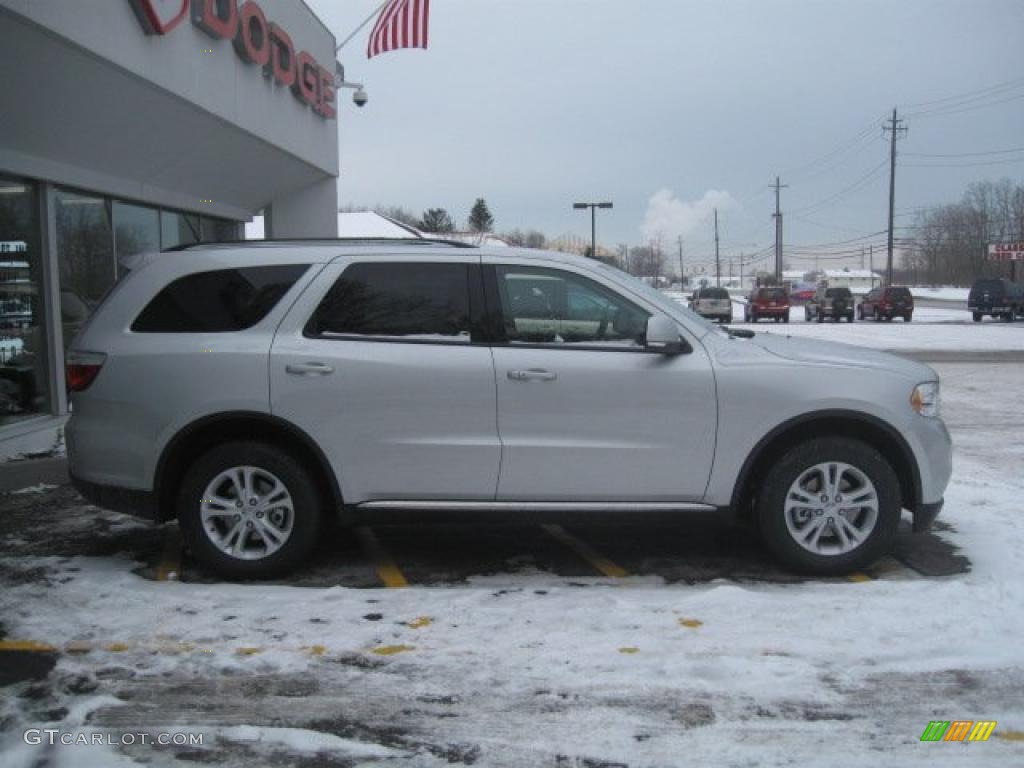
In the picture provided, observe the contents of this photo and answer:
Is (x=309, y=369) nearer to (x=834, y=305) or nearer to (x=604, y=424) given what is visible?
(x=604, y=424)

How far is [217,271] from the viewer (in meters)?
5.25

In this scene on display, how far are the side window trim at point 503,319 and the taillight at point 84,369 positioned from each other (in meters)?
2.20

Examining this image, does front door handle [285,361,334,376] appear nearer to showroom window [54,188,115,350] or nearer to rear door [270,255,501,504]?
rear door [270,255,501,504]

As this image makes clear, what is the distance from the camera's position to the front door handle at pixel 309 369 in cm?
500

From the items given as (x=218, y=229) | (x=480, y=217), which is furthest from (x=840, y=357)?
(x=480, y=217)

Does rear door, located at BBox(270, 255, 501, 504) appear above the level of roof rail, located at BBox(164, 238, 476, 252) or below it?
below

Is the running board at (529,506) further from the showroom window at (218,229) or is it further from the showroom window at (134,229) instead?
the showroom window at (218,229)

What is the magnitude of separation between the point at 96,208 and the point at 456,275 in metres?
7.54

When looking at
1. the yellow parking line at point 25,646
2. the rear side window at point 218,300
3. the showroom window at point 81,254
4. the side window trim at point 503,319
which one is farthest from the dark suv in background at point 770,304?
the yellow parking line at point 25,646

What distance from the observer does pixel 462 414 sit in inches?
197

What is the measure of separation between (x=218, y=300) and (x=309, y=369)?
0.72 metres

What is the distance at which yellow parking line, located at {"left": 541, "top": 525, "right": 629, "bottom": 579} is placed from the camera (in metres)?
5.32

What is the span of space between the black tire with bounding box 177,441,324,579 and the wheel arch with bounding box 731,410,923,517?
2.36 metres

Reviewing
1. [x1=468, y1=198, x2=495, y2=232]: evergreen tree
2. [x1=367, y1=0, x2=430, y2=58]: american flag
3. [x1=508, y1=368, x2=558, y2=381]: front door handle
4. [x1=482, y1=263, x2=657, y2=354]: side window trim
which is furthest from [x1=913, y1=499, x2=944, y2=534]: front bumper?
[x1=468, y1=198, x2=495, y2=232]: evergreen tree
